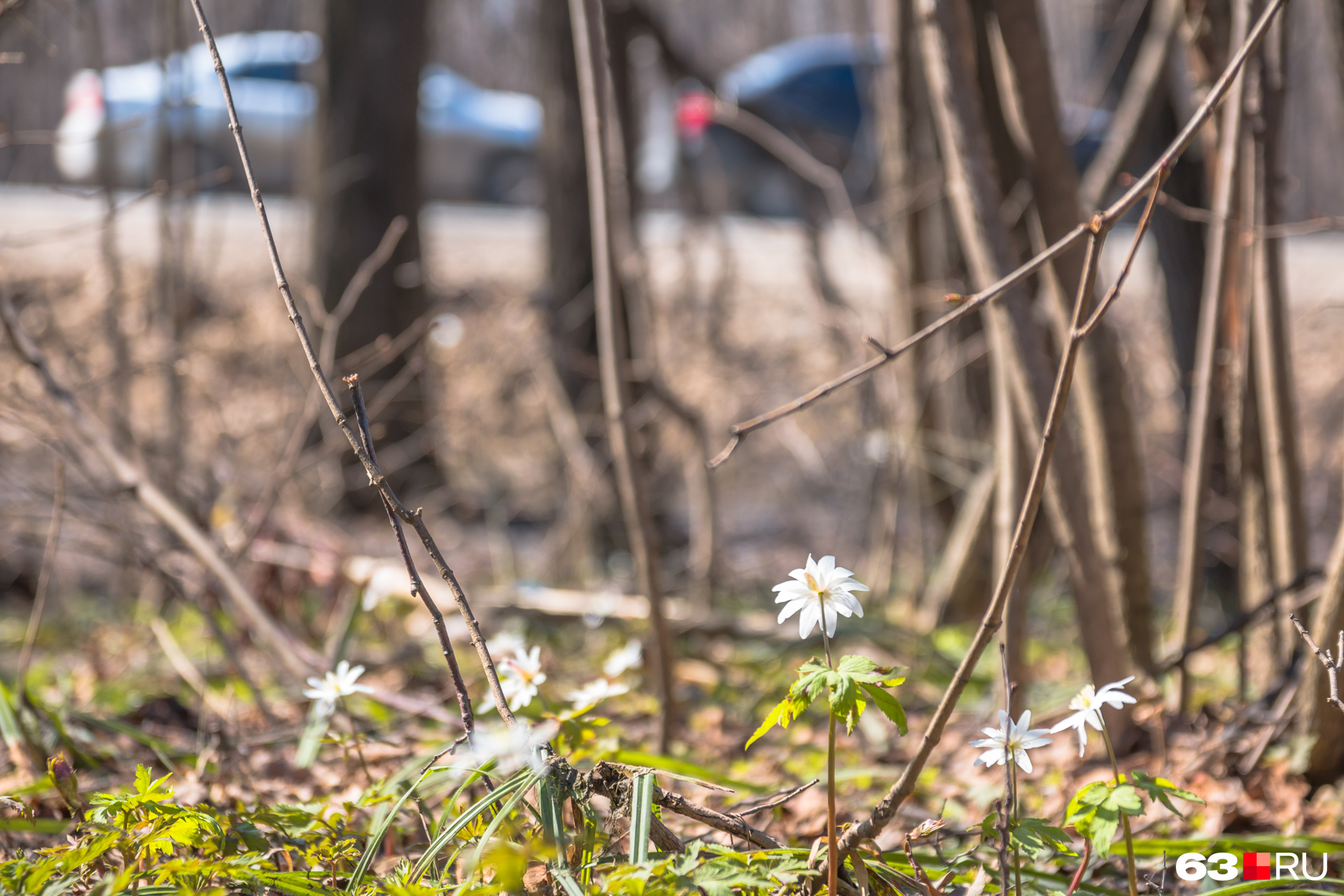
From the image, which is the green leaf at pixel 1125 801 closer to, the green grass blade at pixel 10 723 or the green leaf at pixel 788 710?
the green leaf at pixel 788 710

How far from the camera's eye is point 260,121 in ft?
27.7

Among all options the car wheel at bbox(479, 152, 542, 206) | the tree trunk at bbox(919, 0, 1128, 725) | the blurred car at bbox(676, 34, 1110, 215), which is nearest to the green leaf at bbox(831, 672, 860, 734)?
the tree trunk at bbox(919, 0, 1128, 725)

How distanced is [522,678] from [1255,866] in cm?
122

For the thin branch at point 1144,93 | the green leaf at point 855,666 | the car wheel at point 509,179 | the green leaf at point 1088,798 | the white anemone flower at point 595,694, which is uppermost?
the car wheel at point 509,179

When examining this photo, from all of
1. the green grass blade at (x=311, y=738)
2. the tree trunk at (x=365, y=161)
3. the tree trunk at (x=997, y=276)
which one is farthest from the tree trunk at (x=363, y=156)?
the tree trunk at (x=997, y=276)

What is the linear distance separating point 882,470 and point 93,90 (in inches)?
143

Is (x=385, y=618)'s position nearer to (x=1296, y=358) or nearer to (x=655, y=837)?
(x=655, y=837)

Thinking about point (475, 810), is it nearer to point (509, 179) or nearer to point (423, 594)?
point (423, 594)

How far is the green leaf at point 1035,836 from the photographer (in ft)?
3.73

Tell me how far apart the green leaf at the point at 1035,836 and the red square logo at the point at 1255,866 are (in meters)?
0.60

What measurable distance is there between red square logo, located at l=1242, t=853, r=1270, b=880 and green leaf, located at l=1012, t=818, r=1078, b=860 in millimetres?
595

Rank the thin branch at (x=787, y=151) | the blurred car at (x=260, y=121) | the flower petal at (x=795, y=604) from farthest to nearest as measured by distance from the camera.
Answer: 1. the blurred car at (x=260, y=121)
2. the thin branch at (x=787, y=151)
3. the flower petal at (x=795, y=604)

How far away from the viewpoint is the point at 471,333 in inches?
288

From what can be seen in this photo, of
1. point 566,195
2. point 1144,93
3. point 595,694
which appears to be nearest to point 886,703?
point 595,694
